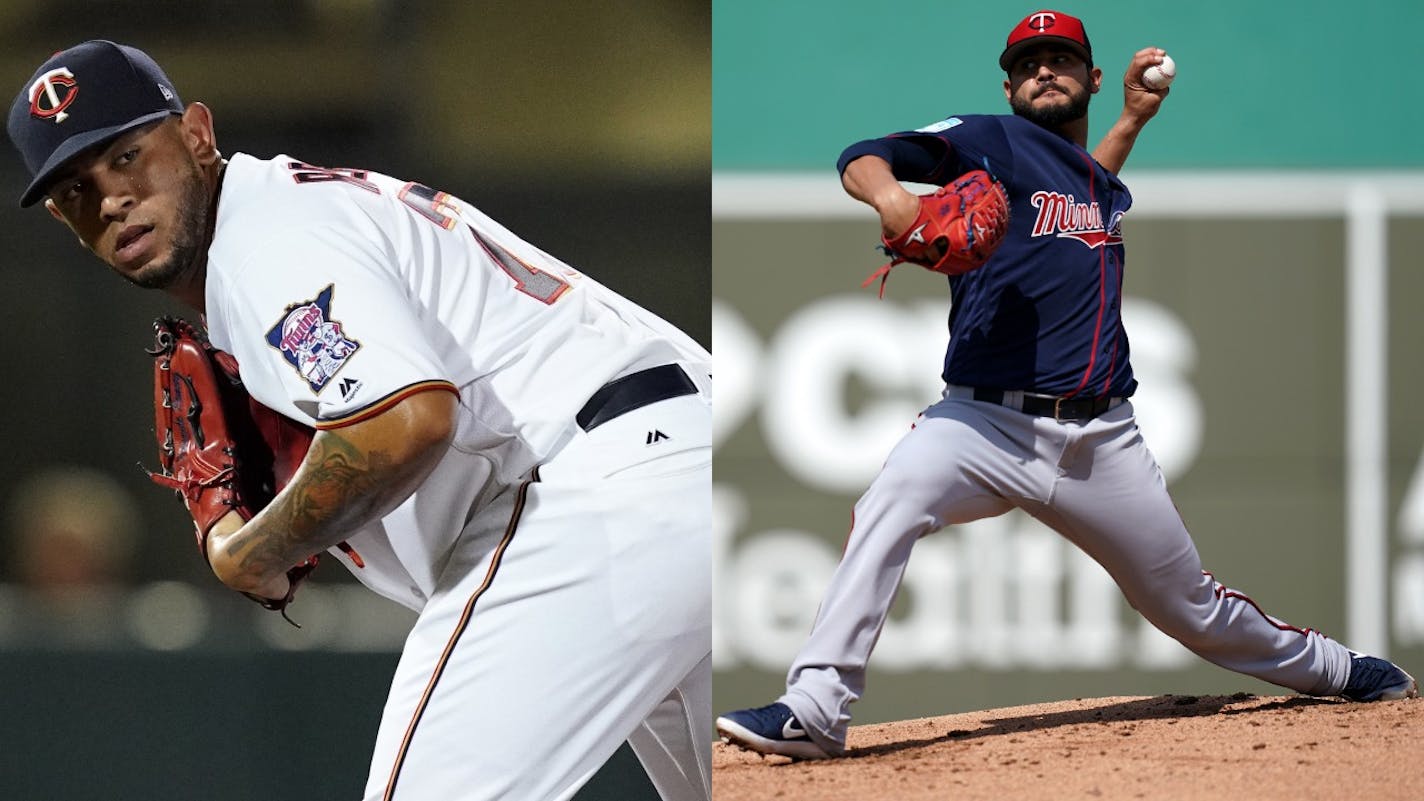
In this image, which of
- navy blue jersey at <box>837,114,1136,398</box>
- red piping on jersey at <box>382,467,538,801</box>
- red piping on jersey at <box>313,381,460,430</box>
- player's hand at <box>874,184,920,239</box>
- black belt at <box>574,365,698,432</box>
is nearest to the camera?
red piping on jersey at <box>313,381,460,430</box>

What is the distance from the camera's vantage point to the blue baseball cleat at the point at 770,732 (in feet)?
6.31

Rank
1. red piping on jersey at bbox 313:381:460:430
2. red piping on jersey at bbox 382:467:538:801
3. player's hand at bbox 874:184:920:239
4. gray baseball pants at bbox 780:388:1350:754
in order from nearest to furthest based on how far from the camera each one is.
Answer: red piping on jersey at bbox 313:381:460:430 → red piping on jersey at bbox 382:467:538:801 → player's hand at bbox 874:184:920:239 → gray baseball pants at bbox 780:388:1350:754

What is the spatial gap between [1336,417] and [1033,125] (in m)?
0.76

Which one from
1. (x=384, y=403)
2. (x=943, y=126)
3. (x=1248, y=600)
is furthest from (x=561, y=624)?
(x=1248, y=600)

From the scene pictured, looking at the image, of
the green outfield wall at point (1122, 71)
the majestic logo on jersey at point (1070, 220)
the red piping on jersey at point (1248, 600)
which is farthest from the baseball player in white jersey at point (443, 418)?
the red piping on jersey at point (1248, 600)

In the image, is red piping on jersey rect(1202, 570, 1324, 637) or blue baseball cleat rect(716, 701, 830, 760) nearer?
blue baseball cleat rect(716, 701, 830, 760)

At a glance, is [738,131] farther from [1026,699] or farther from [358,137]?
[1026,699]

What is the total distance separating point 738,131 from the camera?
97.0 inches

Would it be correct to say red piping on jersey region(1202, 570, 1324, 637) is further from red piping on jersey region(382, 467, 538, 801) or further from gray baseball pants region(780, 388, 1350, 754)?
red piping on jersey region(382, 467, 538, 801)

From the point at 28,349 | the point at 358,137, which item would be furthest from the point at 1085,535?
the point at 28,349

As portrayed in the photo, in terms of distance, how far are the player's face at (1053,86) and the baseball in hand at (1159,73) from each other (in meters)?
0.08

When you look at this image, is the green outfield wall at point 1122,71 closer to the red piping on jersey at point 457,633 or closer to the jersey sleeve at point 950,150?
the jersey sleeve at point 950,150

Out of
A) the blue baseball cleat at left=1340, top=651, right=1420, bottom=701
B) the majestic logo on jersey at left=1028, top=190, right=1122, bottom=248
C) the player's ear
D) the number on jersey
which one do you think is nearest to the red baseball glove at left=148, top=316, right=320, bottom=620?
the player's ear

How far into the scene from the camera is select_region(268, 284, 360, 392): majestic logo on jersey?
147cm
